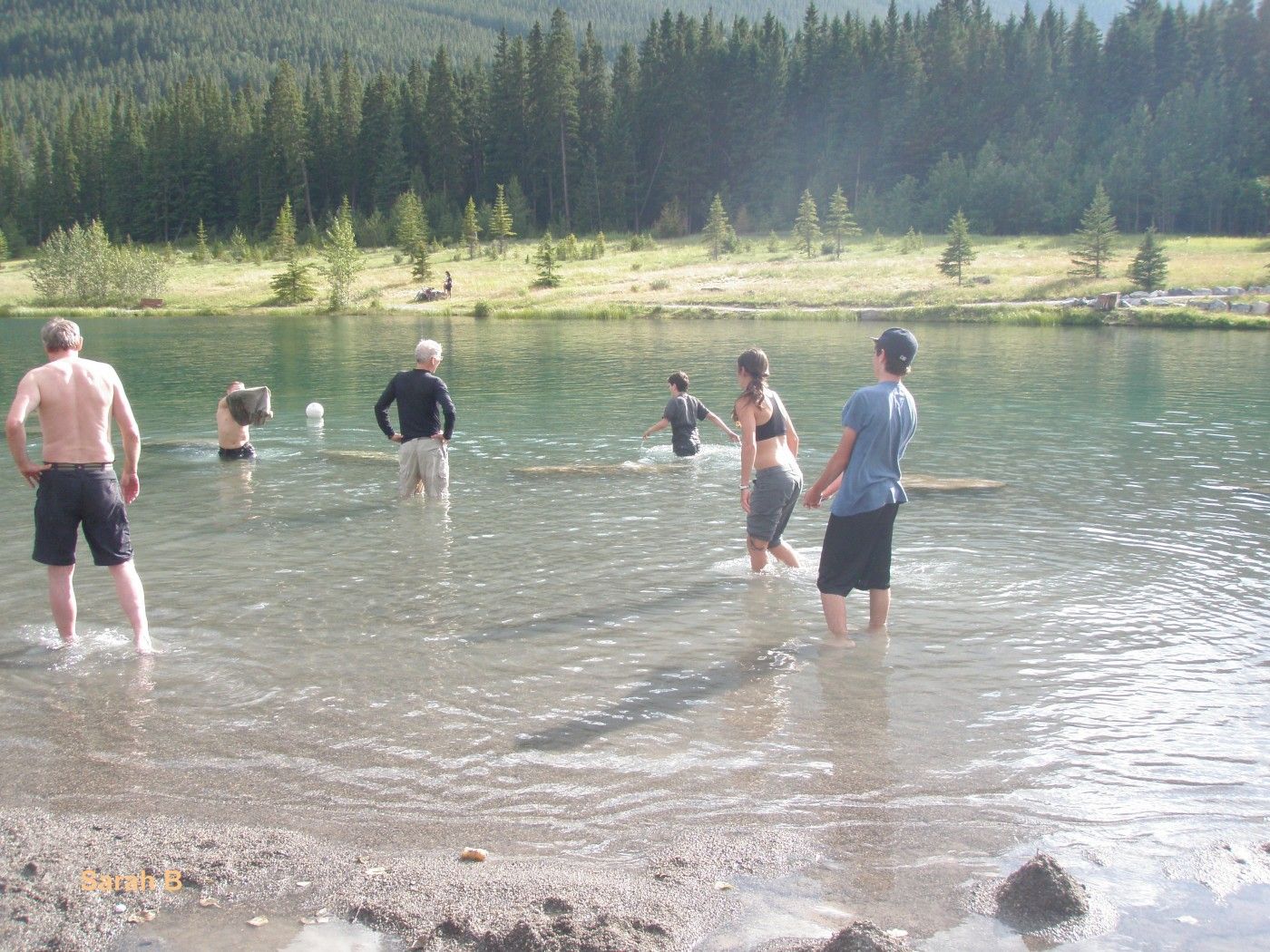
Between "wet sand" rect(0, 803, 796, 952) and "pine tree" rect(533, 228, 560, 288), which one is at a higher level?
"pine tree" rect(533, 228, 560, 288)

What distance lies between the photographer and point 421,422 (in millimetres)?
13961

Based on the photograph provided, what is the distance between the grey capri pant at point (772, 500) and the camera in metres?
9.67

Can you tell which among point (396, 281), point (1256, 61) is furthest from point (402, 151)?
point (1256, 61)

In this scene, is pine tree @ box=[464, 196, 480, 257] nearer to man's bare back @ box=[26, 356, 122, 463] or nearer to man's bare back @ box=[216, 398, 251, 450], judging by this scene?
man's bare back @ box=[216, 398, 251, 450]

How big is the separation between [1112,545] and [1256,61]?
110m

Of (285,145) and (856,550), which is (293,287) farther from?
(856,550)

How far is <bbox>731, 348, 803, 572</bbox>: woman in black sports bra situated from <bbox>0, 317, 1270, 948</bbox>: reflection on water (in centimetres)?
65

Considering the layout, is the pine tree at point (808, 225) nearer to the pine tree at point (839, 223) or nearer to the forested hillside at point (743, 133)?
the pine tree at point (839, 223)

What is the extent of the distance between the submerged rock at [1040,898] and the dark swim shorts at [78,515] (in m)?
6.25

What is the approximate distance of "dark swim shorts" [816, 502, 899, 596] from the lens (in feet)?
25.8

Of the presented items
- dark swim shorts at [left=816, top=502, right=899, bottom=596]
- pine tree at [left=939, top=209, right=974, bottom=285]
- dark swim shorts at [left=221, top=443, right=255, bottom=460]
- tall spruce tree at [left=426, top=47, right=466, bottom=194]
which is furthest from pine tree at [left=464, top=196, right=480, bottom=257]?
dark swim shorts at [left=816, top=502, right=899, bottom=596]

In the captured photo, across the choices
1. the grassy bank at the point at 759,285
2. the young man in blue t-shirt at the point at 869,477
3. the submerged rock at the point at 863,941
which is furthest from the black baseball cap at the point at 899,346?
the grassy bank at the point at 759,285

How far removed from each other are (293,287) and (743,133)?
53179mm

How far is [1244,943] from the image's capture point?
14.9 feet
